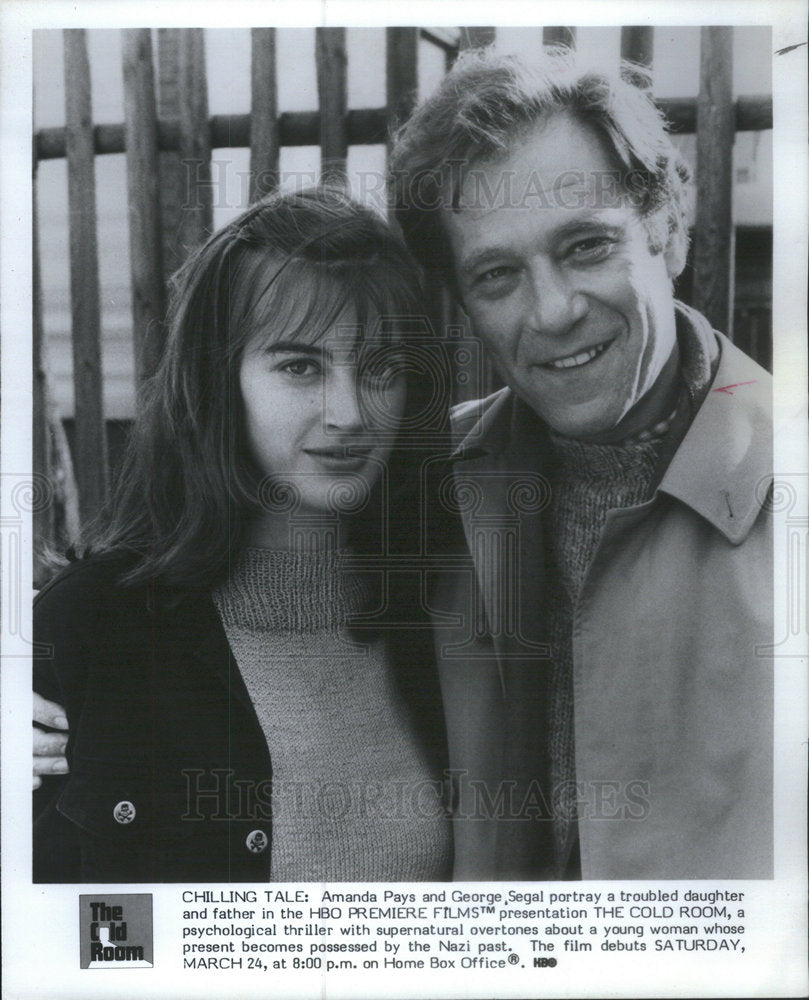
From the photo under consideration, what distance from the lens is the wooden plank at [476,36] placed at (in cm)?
294

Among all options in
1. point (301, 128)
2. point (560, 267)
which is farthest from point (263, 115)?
point (560, 267)

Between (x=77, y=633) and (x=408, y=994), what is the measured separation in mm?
1403

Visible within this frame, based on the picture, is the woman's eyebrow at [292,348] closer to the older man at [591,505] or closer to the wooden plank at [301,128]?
the older man at [591,505]

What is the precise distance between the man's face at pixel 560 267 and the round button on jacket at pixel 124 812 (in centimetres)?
164

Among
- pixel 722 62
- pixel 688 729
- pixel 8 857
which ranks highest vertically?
pixel 722 62

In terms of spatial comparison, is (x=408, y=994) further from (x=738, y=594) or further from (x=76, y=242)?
(x=76, y=242)

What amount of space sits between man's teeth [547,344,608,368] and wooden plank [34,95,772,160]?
0.67m

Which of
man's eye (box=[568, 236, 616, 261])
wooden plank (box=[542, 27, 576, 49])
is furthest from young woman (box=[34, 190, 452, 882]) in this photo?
wooden plank (box=[542, 27, 576, 49])

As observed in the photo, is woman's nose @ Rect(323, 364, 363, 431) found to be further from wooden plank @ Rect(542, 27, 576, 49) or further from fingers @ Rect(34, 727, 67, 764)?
fingers @ Rect(34, 727, 67, 764)

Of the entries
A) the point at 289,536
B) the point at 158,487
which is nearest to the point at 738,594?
the point at 289,536

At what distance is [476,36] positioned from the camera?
2.95 meters

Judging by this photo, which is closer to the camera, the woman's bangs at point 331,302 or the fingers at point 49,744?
the woman's bangs at point 331,302

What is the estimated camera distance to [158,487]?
302 cm
